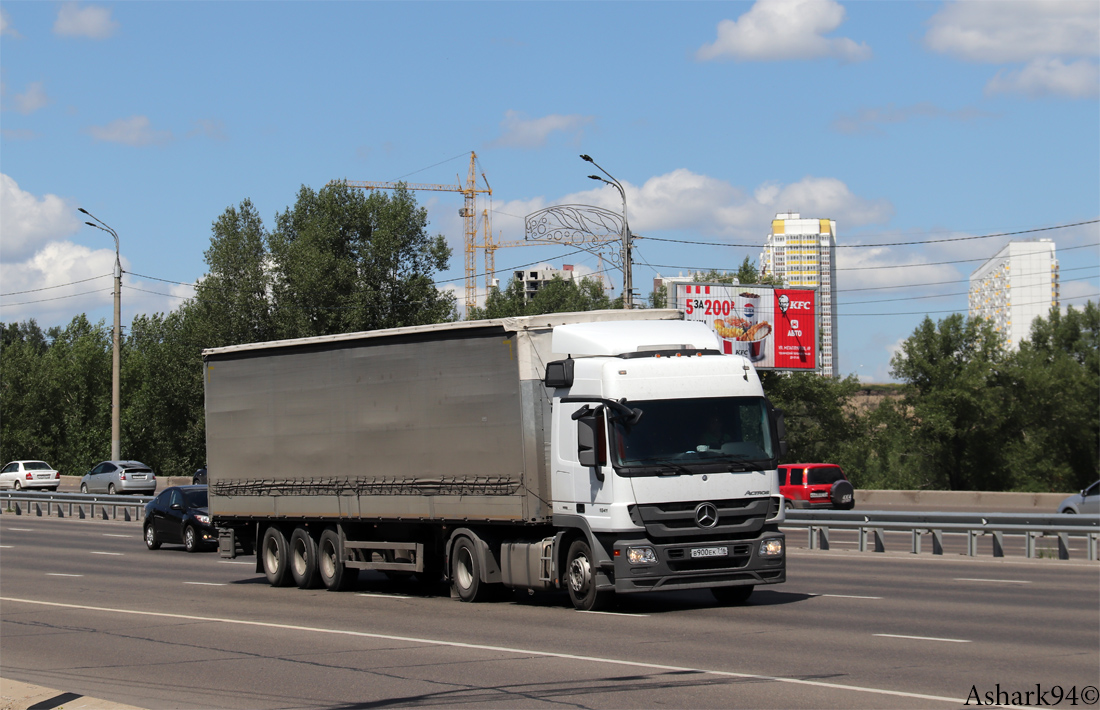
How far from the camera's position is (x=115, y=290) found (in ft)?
147

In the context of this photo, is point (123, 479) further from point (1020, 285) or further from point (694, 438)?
point (1020, 285)

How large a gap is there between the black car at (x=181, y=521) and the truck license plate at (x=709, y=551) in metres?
16.5

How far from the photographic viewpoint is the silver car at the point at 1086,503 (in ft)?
96.4

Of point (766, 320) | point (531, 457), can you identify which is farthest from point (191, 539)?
point (766, 320)

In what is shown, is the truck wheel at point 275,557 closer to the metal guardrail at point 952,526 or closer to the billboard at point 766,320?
the metal guardrail at point 952,526

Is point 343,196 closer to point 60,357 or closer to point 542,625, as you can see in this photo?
point 60,357

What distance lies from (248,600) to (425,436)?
361cm

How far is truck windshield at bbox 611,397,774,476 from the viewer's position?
13156 mm

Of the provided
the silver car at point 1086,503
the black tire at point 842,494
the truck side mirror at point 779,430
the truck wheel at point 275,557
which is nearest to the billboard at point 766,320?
the black tire at point 842,494

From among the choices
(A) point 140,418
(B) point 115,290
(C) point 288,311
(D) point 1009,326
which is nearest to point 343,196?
(C) point 288,311

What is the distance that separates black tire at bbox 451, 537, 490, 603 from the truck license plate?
3163 millimetres

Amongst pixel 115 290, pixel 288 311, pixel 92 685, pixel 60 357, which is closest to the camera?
pixel 92 685

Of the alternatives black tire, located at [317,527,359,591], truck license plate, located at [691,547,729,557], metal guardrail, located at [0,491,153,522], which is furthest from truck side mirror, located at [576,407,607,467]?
metal guardrail, located at [0,491,153,522]

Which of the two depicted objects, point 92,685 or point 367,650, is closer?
point 92,685
